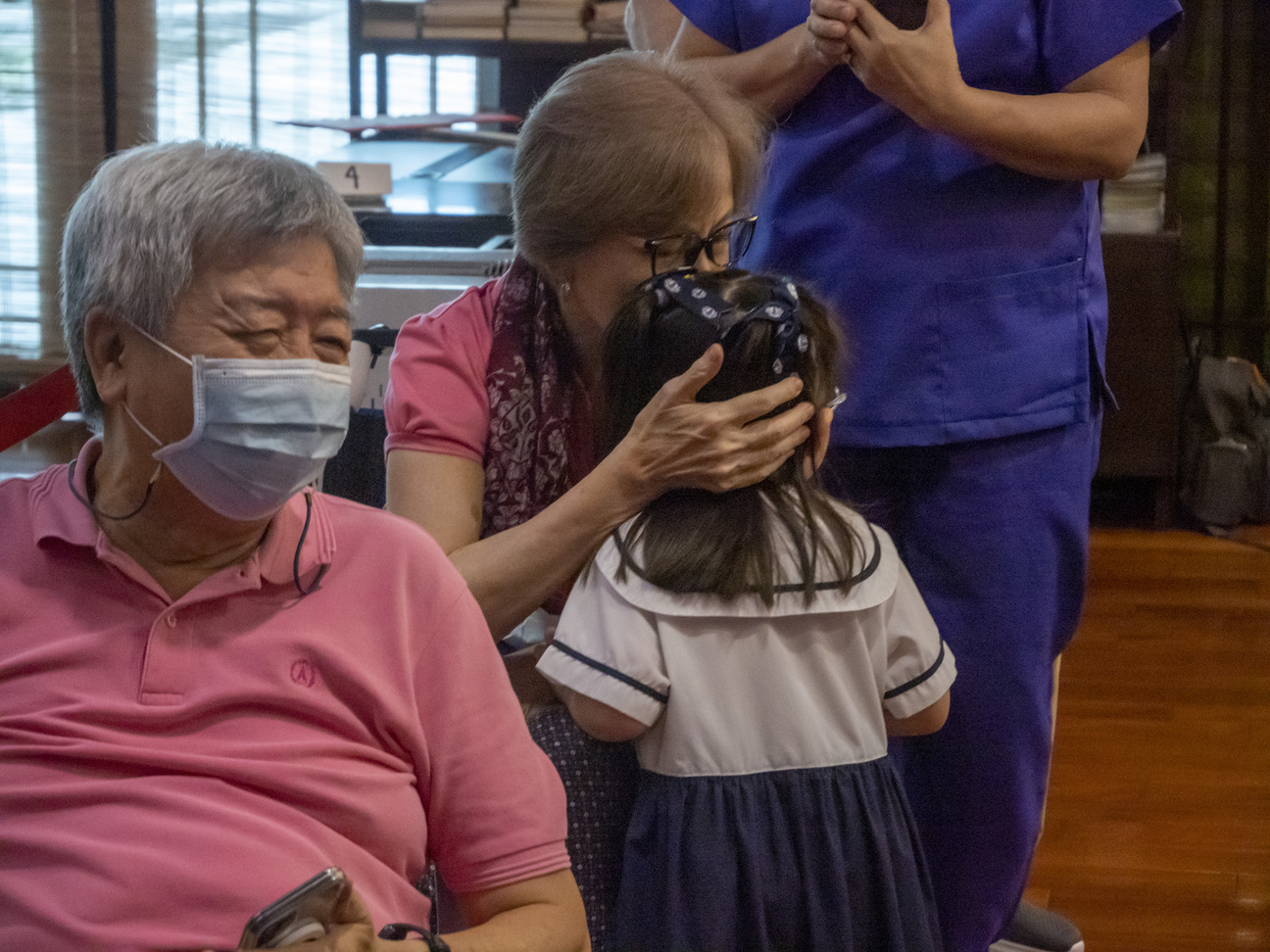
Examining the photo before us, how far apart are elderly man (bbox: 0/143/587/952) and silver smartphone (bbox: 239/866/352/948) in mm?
83

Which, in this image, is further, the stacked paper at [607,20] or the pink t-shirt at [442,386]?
the stacked paper at [607,20]

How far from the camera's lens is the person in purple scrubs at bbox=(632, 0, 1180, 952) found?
4.40 feet

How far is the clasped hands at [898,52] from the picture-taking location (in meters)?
1.26

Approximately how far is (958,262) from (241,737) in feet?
2.81

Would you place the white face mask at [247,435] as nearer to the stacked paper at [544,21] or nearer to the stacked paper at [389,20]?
the stacked paper at [544,21]

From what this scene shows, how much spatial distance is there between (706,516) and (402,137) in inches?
132

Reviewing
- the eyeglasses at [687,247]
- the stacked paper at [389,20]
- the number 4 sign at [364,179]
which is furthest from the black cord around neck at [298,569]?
the stacked paper at [389,20]

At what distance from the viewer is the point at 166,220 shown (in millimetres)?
924

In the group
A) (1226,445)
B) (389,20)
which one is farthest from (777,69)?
(389,20)

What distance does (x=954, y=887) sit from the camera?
148 centimetres

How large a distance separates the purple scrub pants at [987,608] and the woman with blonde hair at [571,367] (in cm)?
25

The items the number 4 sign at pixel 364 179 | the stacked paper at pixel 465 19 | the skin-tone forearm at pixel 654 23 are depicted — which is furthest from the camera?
the stacked paper at pixel 465 19

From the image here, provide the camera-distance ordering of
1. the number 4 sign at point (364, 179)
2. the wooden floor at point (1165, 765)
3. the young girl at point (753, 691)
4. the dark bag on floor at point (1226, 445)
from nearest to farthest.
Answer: the young girl at point (753, 691)
the wooden floor at point (1165, 765)
the number 4 sign at point (364, 179)
the dark bag on floor at point (1226, 445)

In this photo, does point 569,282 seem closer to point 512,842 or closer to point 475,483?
point 475,483
